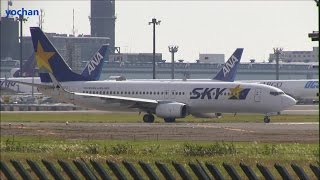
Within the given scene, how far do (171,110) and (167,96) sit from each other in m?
3.46

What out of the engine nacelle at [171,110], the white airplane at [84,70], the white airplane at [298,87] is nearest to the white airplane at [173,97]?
the engine nacelle at [171,110]

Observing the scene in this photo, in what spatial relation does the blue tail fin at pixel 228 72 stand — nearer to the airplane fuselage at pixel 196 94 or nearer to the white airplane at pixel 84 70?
the white airplane at pixel 84 70

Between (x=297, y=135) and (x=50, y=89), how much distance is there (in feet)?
94.2

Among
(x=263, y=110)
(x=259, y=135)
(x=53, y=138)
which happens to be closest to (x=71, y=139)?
(x=53, y=138)

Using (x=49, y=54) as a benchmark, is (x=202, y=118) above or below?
below

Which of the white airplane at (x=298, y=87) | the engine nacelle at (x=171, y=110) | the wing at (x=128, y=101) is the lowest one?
the white airplane at (x=298, y=87)

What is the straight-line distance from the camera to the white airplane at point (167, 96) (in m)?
71.8

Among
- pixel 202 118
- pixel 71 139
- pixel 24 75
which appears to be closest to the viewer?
pixel 71 139

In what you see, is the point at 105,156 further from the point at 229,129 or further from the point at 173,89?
the point at 173,89

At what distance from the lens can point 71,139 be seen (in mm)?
44500

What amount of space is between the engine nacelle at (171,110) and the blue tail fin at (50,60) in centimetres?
863

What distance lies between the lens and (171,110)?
71.7 m

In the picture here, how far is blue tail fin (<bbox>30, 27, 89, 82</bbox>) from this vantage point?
77812mm

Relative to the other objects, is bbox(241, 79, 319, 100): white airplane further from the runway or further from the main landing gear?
the runway
